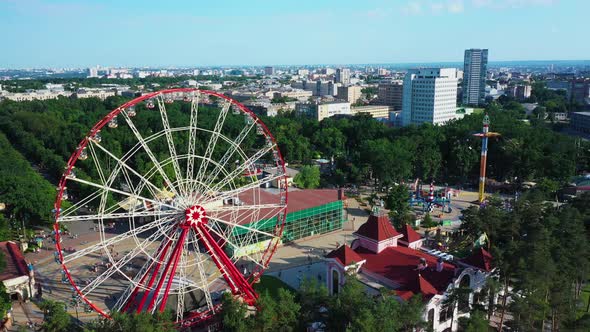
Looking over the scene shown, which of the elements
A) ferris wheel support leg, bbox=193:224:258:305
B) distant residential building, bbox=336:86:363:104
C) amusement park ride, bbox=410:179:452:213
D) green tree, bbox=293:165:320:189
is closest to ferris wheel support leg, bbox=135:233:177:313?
ferris wheel support leg, bbox=193:224:258:305

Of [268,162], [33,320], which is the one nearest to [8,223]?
[33,320]

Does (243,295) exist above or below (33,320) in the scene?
above

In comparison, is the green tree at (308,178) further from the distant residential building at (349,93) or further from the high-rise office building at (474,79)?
the high-rise office building at (474,79)

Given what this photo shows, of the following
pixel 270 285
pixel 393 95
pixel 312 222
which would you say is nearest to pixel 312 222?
pixel 312 222

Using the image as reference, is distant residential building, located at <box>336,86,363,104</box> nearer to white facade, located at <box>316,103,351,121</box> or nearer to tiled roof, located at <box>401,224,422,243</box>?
white facade, located at <box>316,103,351,121</box>

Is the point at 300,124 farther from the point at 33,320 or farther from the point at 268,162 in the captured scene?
the point at 33,320

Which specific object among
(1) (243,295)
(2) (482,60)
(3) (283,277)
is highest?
(2) (482,60)

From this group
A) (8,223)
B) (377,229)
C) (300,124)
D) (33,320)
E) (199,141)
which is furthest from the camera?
(300,124)
